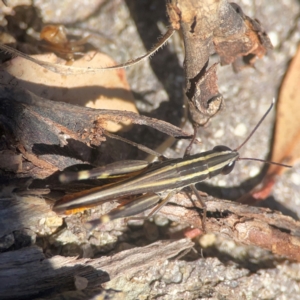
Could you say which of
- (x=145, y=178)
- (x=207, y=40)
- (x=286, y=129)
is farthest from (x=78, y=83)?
(x=286, y=129)

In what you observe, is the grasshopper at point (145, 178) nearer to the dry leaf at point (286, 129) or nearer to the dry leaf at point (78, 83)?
the dry leaf at point (78, 83)

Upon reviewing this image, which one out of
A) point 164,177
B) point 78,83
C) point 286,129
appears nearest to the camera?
point 164,177

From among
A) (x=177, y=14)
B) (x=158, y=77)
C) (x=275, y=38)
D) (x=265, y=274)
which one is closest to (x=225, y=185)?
(x=265, y=274)

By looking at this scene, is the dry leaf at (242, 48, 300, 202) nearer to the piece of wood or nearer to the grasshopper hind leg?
the grasshopper hind leg

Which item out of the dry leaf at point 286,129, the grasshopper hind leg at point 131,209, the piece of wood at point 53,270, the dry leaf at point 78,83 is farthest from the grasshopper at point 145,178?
the dry leaf at point 286,129

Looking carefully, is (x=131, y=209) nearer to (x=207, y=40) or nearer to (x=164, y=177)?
(x=164, y=177)

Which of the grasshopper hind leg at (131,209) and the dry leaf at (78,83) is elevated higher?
the dry leaf at (78,83)

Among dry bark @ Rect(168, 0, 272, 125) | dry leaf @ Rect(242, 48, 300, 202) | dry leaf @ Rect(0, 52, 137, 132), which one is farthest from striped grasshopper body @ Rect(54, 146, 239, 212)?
dry leaf @ Rect(242, 48, 300, 202)

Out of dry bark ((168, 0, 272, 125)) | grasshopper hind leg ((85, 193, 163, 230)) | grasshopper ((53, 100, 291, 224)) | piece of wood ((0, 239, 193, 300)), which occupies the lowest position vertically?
piece of wood ((0, 239, 193, 300))

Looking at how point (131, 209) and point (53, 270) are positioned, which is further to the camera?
point (131, 209)
